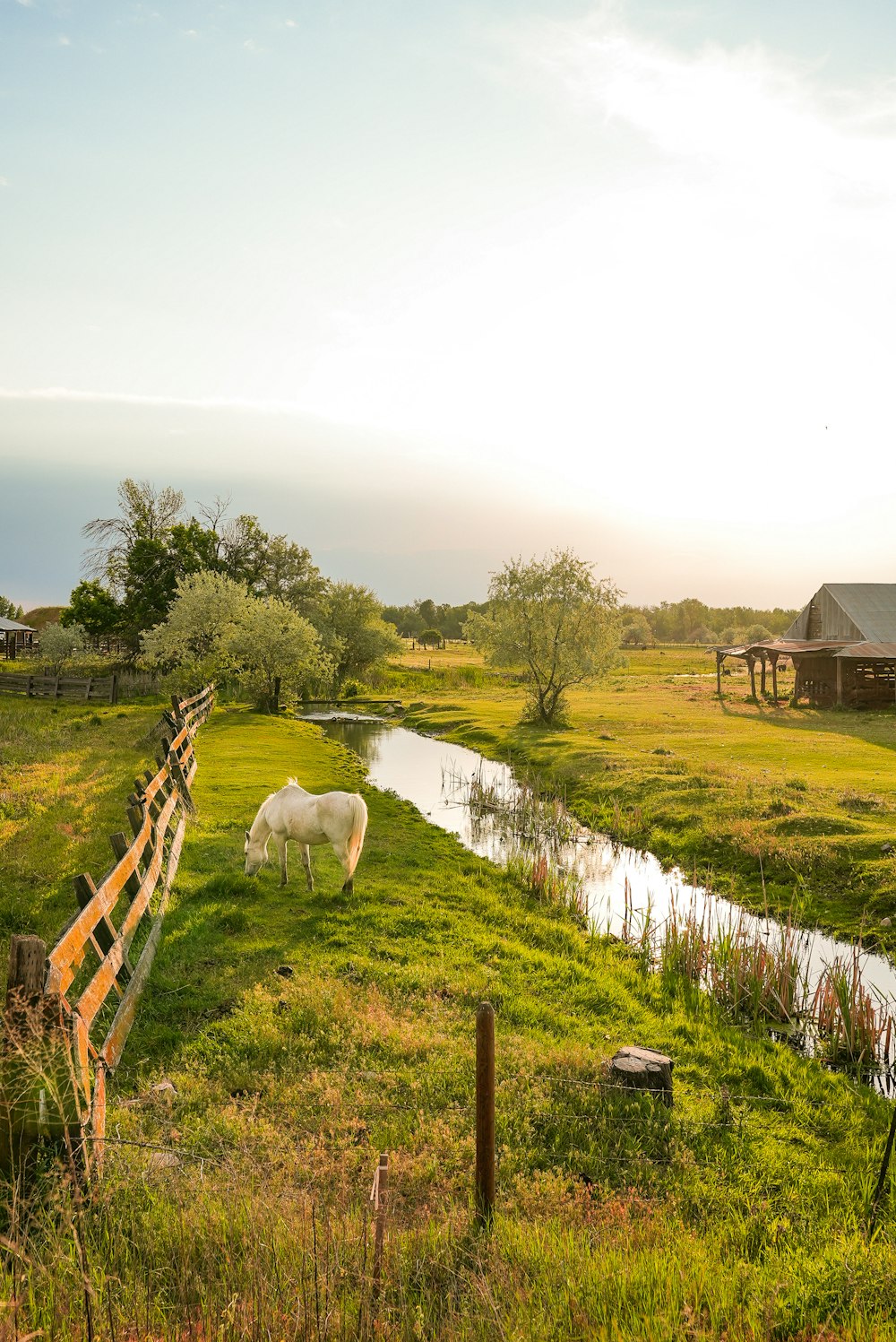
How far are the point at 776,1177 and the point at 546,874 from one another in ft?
29.7

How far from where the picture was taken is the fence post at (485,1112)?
4492 mm

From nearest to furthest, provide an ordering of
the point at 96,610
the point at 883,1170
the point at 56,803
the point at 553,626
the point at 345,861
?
the point at 883,1170 < the point at 345,861 < the point at 56,803 < the point at 553,626 < the point at 96,610

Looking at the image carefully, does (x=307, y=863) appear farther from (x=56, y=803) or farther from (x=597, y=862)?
(x=597, y=862)

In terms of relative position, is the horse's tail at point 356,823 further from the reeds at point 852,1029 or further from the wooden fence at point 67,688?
the wooden fence at point 67,688

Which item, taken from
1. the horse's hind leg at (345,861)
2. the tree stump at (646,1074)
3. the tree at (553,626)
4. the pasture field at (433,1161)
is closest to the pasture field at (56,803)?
the pasture field at (433,1161)

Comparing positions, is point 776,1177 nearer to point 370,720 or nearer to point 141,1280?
point 141,1280

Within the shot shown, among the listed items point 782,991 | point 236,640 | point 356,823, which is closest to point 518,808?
point 356,823

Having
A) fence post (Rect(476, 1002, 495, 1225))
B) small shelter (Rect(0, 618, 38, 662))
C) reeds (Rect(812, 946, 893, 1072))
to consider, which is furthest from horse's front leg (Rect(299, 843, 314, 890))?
small shelter (Rect(0, 618, 38, 662))

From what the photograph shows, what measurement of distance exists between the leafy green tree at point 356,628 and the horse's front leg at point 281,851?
1992 inches

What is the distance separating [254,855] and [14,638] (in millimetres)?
70420

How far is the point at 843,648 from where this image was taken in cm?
4553

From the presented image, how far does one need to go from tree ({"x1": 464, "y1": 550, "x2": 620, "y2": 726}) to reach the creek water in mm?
7009

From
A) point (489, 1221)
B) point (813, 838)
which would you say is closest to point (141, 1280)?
point (489, 1221)

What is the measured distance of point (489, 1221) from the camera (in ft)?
15.9
